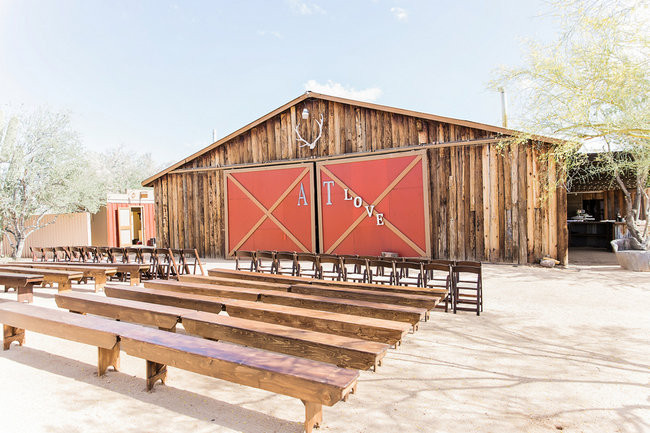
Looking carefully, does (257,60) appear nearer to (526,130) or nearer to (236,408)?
(526,130)

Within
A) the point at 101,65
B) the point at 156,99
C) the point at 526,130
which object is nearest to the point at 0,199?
the point at 526,130

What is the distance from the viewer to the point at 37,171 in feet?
49.9

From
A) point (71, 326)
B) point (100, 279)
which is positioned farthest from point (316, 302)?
point (100, 279)

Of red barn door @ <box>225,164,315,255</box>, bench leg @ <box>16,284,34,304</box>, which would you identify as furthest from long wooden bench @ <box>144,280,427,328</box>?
red barn door @ <box>225,164,315,255</box>

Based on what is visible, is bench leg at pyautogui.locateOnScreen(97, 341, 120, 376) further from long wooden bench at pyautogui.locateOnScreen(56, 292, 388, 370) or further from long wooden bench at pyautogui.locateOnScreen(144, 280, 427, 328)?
long wooden bench at pyautogui.locateOnScreen(144, 280, 427, 328)

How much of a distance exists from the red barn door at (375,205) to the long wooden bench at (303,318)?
692cm

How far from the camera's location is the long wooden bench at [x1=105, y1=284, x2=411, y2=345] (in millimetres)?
2537

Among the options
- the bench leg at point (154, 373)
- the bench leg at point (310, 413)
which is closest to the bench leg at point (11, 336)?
the bench leg at point (154, 373)

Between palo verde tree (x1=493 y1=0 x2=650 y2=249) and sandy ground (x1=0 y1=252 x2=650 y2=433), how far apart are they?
255cm

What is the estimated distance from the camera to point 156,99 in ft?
174

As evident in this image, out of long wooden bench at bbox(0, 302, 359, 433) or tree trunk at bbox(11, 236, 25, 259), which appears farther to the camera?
tree trunk at bbox(11, 236, 25, 259)

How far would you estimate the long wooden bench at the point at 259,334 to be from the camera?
2.24 meters

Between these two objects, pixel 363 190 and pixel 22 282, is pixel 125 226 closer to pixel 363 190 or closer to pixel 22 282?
pixel 363 190

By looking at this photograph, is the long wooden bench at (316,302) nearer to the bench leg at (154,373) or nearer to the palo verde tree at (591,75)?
the bench leg at (154,373)
